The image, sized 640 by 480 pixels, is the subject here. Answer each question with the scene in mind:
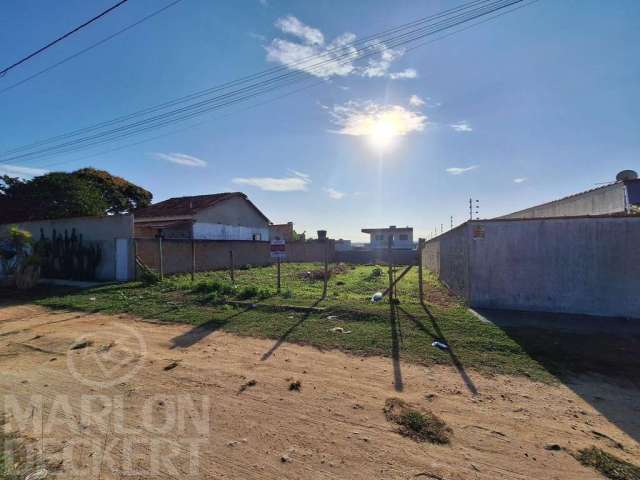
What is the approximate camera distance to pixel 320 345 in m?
5.54

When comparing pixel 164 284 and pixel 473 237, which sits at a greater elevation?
pixel 473 237

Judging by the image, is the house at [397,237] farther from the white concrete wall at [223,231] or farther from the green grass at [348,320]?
the green grass at [348,320]

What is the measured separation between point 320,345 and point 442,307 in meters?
4.12

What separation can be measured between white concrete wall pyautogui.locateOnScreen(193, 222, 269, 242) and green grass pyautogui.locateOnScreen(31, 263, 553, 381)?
45.5ft

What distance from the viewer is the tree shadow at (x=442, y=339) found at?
13.1 feet

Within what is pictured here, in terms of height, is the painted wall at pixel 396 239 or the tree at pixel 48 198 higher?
the tree at pixel 48 198

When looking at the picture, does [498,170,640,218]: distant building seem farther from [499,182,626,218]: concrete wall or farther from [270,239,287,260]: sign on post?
[270,239,287,260]: sign on post

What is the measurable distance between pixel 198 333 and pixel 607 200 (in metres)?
15.9

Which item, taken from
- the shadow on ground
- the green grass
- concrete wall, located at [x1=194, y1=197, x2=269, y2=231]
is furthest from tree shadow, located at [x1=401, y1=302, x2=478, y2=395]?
concrete wall, located at [x1=194, y1=197, x2=269, y2=231]

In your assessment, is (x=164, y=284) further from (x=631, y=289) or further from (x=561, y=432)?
(x=631, y=289)

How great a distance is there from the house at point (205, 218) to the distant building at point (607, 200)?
23.2 metres

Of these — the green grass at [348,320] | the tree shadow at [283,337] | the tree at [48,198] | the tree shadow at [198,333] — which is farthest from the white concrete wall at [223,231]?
the tree shadow at [283,337]

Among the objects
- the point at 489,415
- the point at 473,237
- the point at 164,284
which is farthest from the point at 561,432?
the point at 164,284

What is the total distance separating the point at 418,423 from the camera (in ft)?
10.2
